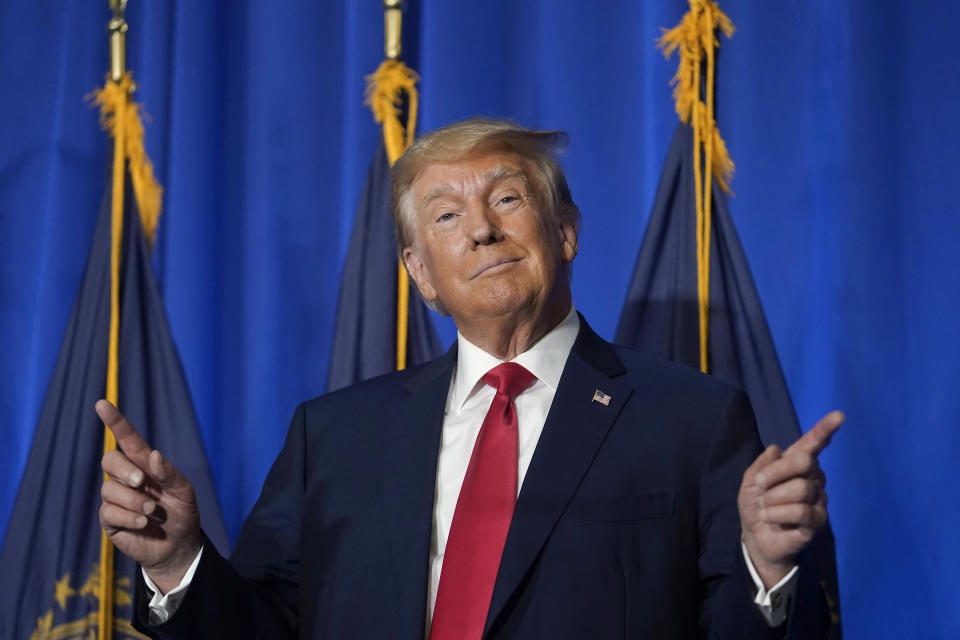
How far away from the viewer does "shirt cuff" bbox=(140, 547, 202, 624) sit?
1.53 meters

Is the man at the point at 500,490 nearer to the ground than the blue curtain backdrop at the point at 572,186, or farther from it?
nearer to the ground

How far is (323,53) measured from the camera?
2.61 m

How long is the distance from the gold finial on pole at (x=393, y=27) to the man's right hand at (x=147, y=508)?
4.37ft

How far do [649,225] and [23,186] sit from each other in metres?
1.63

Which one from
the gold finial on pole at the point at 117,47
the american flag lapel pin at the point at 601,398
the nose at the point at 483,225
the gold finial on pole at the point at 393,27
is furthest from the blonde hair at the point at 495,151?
the gold finial on pole at the point at 117,47

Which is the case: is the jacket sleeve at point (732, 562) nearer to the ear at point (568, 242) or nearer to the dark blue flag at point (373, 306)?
the ear at point (568, 242)

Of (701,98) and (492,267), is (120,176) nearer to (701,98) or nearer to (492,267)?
(492,267)

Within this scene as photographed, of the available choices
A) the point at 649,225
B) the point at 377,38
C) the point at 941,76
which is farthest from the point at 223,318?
the point at 941,76

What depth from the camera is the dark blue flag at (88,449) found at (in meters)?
2.38

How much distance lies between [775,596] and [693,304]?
3.37 feet

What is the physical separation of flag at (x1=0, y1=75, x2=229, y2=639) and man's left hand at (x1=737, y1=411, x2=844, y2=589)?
149 centimetres

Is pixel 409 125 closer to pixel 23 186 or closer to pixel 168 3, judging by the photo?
pixel 168 3

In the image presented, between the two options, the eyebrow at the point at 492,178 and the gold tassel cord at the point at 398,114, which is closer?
the eyebrow at the point at 492,178

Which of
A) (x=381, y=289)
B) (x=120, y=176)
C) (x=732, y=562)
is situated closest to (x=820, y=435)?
(x=732, y=562)
